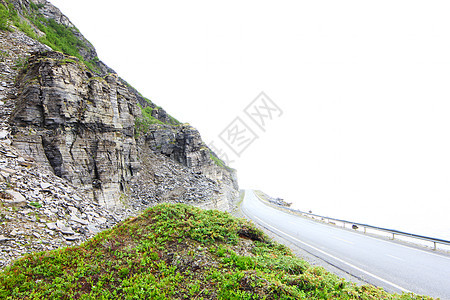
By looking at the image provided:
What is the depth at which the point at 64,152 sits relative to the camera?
1459 cm

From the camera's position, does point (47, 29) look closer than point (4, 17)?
No

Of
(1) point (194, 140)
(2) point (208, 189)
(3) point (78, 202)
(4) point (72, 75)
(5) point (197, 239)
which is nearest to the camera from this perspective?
(5) point (197, 239)

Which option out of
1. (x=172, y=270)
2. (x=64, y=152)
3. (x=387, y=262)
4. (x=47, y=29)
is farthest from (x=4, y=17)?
(x=387, y=262)

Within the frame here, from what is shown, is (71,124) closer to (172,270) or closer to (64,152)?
(64,152)

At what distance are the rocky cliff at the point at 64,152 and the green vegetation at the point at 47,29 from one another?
187 mm

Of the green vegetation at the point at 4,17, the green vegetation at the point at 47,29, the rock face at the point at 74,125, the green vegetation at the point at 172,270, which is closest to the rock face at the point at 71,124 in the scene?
the rock face at the point at 74,125

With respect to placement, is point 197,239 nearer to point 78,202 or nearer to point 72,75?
point 78,202

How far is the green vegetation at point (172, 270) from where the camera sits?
4523 mm

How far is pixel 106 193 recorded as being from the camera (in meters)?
16.9

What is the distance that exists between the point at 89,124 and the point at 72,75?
13.6 feet

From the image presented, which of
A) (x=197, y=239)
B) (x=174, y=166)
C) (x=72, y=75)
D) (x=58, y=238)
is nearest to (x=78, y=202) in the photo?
(x=58, y=238)

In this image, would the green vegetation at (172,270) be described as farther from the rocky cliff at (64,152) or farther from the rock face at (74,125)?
the rock face at (74,125)

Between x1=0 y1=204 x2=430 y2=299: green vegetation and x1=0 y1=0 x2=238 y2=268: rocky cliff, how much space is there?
3.31m

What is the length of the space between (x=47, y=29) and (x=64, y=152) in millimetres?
24357
